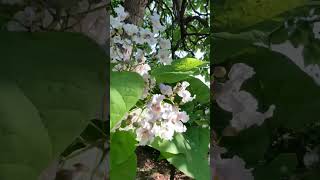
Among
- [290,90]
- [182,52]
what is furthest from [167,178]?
[290,90]

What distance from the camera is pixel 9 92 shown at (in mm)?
808

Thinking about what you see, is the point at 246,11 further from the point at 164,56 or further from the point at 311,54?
the point at 164,56

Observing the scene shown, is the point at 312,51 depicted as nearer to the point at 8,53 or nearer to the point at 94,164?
the point at 94,164

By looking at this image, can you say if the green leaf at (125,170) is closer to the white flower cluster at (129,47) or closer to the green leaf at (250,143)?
the white flower cluster at (129,47)

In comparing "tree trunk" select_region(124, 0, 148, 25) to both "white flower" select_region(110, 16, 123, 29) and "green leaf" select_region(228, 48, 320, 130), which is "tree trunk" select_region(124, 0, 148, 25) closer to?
"white flower" select_region(110, 16, 123, 29)

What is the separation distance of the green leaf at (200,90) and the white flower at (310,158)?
0.60 meters

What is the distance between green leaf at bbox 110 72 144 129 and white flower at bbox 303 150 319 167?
392 millimetres

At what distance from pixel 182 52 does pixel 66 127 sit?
55.5 inches

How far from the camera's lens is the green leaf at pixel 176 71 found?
1394 millimetres

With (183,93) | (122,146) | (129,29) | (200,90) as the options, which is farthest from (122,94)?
(200,90)

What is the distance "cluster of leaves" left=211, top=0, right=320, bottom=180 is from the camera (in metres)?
0.94

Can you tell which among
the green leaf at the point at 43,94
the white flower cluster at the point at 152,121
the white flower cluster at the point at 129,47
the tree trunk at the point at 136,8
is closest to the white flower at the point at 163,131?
the white flower cluster at the point at 152,121

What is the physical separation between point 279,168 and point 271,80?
19 cm

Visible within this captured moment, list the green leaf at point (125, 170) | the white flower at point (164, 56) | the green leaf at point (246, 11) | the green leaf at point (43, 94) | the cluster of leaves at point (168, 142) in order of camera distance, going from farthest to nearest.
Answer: the white flower at point (164, 56) → the green leaf at point (125, 170) → the cluster of leaves at point (168, 142) → the green leaf at point (246, 11) → the green leaf at point (43, 94)
